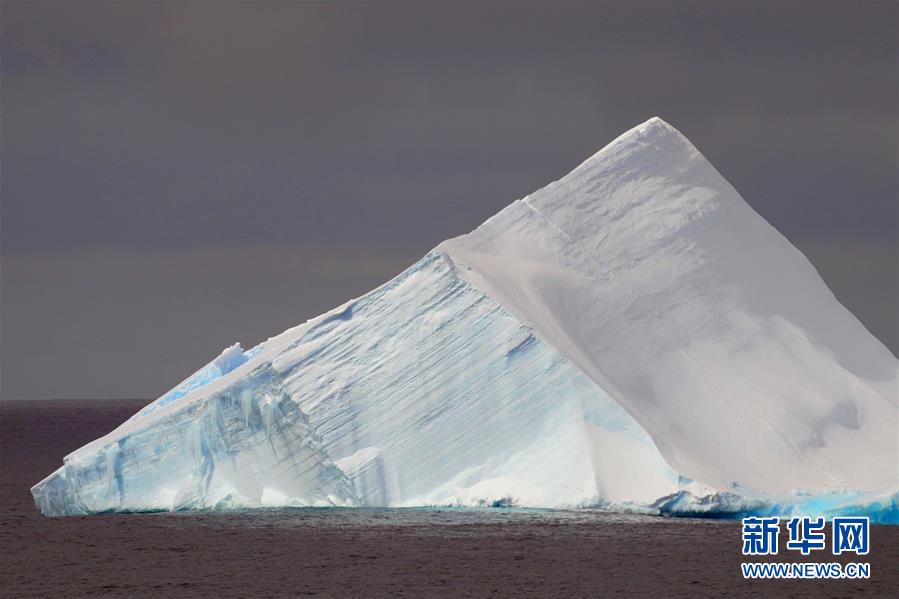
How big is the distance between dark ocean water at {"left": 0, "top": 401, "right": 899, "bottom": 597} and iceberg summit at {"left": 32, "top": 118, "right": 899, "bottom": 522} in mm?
628

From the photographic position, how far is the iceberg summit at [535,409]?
29.8 meters

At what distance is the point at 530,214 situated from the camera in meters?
34.2

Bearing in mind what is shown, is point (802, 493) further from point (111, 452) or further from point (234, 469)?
point (111, 452)

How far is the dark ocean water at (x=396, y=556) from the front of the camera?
2612cm

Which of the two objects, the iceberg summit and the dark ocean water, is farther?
the iceberg summit

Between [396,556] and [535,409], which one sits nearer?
[396,556]

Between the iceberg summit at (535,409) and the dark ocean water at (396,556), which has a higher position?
the iceberg summit at (535,409)

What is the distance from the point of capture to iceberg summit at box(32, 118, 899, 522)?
2980 cm

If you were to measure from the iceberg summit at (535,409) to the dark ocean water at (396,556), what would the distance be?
2.06 feet

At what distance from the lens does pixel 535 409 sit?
3050 cm

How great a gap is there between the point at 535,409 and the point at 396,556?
401cm

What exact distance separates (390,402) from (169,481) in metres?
4.21

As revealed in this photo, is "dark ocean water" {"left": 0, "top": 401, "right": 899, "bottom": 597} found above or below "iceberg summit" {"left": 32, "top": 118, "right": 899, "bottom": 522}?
below

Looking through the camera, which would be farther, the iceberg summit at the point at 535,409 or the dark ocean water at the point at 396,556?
the iceberg summit at the point at 535,409
